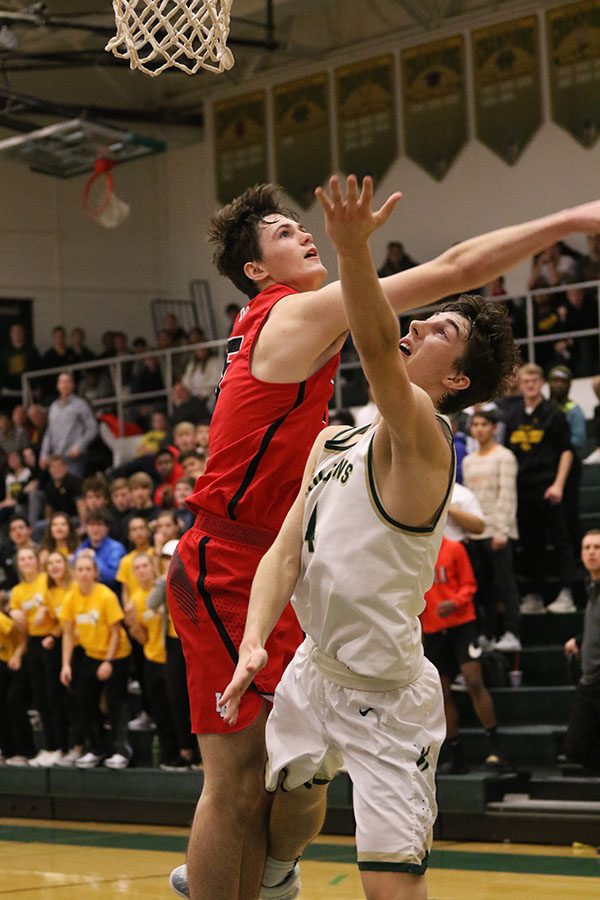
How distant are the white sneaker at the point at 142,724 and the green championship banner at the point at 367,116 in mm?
10504

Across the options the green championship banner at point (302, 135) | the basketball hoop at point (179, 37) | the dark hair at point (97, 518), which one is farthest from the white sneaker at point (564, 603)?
the green championship banner at point (302, 135)

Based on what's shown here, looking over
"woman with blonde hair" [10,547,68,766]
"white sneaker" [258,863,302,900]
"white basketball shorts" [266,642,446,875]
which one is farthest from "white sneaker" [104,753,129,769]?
"white basketball shorts" [266,642,446,875]

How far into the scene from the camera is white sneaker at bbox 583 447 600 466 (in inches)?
503

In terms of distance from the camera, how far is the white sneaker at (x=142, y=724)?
11.2m

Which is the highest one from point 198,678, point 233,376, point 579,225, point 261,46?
point 261,46

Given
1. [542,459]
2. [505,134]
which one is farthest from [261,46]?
[542,459]

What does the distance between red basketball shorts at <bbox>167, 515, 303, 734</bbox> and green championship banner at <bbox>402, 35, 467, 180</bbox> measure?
15.7m

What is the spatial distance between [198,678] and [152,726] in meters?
7.27

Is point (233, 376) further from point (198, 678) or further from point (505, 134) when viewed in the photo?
point (505, 134)

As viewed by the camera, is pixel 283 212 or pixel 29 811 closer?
pixel 283 212

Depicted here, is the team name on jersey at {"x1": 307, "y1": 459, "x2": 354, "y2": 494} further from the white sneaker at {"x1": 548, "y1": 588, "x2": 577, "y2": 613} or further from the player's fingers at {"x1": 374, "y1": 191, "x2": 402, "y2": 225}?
the white sneaker at {"x1": 548, "y1": 588, "x2": 577, "y2": 613}

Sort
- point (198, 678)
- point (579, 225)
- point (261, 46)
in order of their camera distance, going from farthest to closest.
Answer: point (261, 46) < point (198, 678) < point (579, 225)

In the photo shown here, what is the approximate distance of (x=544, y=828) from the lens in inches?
329

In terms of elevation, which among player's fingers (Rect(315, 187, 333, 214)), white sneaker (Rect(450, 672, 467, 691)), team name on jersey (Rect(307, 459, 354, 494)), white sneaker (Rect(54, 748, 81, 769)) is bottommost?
white sneaker (Rect(54, 748, 81, 769))
